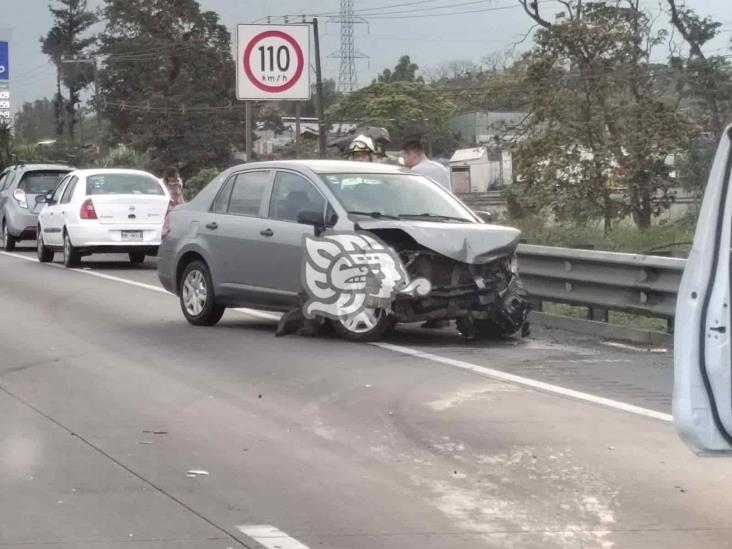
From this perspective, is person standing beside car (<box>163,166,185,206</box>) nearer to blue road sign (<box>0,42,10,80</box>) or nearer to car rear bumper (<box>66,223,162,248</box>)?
car rear bumper (<box>66,223,162,248</box>)

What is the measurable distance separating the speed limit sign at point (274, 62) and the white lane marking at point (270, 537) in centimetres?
1391

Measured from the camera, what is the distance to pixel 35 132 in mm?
145125

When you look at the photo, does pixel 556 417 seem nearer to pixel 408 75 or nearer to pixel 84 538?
pixel 84 538

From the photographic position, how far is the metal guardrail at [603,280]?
38.4ft

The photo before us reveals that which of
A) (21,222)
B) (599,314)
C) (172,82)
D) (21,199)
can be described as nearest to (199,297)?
(599,314)

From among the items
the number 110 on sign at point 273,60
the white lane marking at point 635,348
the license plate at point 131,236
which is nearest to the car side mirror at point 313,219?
the white lane marking at point 635,348

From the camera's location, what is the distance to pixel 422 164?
15.3m

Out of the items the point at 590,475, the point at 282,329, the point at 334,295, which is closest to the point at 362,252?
the point at 334,295

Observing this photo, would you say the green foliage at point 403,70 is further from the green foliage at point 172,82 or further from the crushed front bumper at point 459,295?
the crushed front bumper at point 459,295

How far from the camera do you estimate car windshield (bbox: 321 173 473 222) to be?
39.9 feet

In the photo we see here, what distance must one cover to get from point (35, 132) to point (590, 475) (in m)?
144

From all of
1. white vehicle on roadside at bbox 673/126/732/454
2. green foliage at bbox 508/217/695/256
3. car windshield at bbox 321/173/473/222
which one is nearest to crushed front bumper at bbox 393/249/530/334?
car windshield at bbox 321/173/473/222

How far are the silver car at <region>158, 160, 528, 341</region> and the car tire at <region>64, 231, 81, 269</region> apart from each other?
7209mm

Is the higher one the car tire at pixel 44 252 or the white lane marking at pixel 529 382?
the car tire at pixel 44 252
